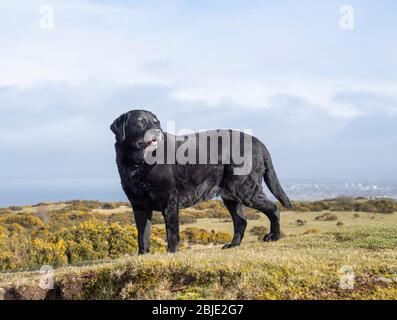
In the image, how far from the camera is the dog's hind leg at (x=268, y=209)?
11844 mm

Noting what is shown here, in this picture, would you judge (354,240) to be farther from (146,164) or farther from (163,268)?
(163,268)

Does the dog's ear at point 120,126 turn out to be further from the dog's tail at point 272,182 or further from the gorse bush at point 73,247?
the gorse bush at point 73,247

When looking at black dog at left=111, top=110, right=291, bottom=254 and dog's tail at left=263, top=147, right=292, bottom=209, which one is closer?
black dog at left=111, top=110, right=291, bottom=254

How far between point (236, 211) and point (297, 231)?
13082 mm

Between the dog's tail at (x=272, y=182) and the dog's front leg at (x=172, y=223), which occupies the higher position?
the dog's tail at (x=272, y=182)

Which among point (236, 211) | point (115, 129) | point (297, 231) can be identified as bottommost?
point (297, 231)

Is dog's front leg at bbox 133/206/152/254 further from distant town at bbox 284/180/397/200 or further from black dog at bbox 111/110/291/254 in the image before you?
distant town at bbox 284/180/397/200

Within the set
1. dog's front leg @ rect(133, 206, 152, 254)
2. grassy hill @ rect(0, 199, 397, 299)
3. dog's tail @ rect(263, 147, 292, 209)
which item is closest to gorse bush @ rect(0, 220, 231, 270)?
dog's tail @ rect(263, 147, 292, 209)

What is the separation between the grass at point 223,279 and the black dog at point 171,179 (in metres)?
2.01

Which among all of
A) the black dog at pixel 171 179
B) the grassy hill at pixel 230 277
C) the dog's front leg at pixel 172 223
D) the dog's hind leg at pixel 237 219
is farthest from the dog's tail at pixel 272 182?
the dog's front leg at pixel 172 223

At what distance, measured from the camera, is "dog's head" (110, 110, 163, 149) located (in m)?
10.1

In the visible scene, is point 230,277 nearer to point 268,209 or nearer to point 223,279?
point 223,279
